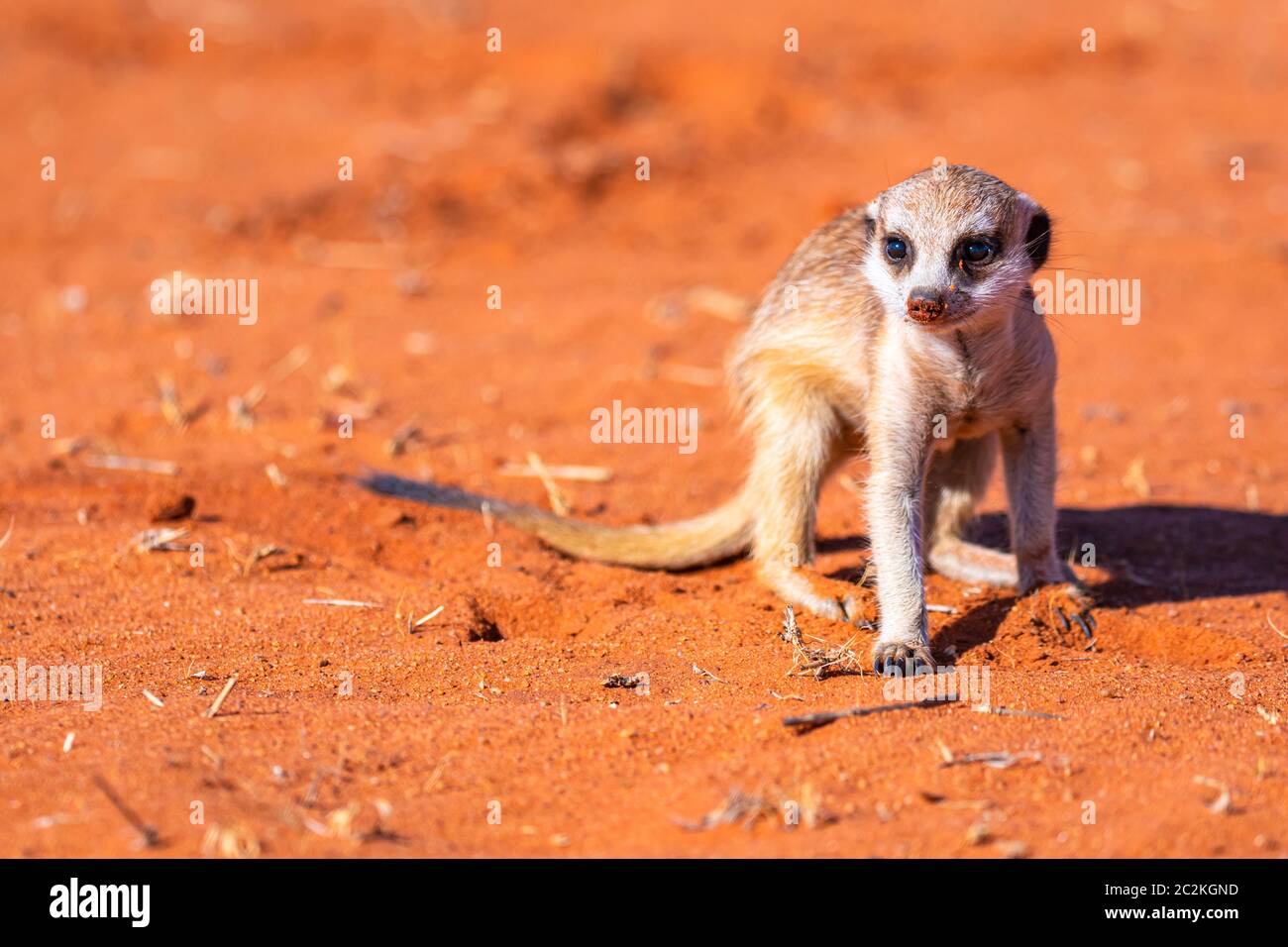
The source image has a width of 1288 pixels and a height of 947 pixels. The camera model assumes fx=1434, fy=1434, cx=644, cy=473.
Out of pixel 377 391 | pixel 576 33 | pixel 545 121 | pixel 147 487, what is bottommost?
pixel 147 487

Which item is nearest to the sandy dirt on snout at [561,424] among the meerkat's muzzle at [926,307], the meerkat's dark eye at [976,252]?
the meerkat's dark eye at [976,252]

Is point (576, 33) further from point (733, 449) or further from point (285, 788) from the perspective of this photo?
point (285, 788)

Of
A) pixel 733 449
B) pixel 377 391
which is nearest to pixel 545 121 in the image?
pixel 377 391

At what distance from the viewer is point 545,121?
12219 mm

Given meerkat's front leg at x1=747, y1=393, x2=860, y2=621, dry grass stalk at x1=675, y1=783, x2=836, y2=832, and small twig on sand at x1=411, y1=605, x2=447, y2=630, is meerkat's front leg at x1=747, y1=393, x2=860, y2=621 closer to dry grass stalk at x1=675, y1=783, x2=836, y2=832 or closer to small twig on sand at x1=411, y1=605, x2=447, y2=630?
small twig on sand at x1=411, y1=605, x2=447, y2=630

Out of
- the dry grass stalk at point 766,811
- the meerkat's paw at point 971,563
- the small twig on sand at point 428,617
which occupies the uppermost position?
the meerkat's paw at point 971,563

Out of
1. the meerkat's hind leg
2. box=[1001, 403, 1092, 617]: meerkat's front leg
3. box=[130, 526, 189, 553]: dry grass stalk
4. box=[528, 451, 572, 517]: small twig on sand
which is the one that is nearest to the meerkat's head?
box=[1001, 403, 1092, 617]: meerkat's front leg

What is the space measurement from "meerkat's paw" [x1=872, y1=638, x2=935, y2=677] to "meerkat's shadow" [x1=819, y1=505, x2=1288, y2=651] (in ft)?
1.30

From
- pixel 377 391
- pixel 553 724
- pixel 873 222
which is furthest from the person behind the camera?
pixel 377 391

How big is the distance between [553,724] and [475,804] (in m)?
0.48

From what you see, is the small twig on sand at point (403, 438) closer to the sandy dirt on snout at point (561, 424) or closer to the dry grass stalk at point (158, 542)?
the sandy dirt on snout at point (561, 424)

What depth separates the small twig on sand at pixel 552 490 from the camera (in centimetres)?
651

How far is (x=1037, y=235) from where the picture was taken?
4.97 meters

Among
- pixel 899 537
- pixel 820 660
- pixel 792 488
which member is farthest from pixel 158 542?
pixel 899 537
